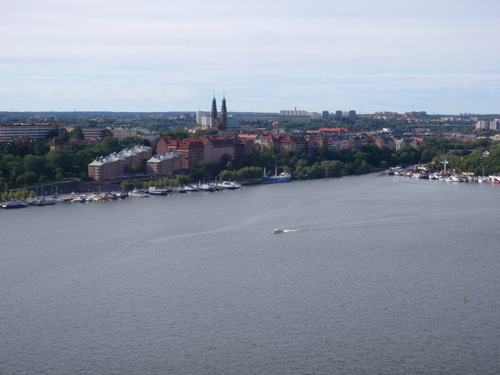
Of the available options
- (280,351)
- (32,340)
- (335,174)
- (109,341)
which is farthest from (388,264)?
(335,174)

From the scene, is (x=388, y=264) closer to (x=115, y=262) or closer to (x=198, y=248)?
(x=198, y=248)

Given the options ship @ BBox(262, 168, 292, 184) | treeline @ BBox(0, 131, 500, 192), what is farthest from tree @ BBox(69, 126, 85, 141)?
ship @ BBox(262, 168, 292, 184)

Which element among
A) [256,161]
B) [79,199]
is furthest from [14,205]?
[256,161]

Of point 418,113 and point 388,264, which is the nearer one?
point 388,264

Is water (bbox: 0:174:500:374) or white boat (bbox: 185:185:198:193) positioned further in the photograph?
white boat (bbox: 185:185:198:193)

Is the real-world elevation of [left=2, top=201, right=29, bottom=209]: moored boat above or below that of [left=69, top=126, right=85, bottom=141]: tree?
below

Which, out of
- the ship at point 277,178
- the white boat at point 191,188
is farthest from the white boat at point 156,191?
the ship at point 277,178

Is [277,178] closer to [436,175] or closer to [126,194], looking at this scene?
[436,175]

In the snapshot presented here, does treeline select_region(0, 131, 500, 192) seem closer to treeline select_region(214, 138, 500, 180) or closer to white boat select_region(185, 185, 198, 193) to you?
treeline select_region(214, 138, 500, 180)
